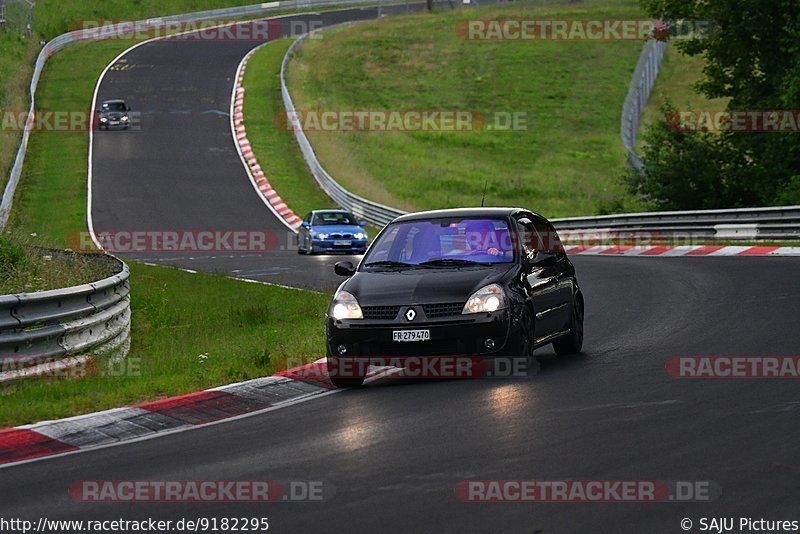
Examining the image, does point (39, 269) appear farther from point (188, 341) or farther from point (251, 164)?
point (251, 164)

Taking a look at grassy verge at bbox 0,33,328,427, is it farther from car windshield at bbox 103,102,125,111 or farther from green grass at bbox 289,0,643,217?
car windshield at bbox 103,102,125,111

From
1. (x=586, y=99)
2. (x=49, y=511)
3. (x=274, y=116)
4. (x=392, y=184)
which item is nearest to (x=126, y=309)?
(x=49, y=511)

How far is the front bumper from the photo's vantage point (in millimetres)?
11805

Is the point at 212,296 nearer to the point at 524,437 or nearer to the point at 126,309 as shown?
the point at 126,309

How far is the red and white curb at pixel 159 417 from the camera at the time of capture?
9492 mm

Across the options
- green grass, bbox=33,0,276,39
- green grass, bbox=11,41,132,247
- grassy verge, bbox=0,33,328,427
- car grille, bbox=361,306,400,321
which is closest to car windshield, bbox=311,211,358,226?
green grass, bbox=11,41,132,247

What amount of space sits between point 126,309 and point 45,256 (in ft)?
9.94

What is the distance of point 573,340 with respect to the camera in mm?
13719

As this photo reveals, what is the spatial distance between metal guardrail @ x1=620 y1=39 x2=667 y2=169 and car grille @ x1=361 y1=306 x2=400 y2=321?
1725 inches

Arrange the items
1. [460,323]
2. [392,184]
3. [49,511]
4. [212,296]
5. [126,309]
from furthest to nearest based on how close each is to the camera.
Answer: [392,184]
[212,296]
[126,309]
[460,323]
[49,511]

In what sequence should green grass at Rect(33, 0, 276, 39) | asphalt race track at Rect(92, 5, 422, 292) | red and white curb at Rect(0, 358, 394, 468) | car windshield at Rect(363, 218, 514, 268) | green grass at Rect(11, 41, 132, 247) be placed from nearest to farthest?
1. red and white curb at Rect(0, 358, 394, 468)
2. car windshield at Rect(363, 218, 514, 268)
3. asphalt race track at Rect(92, 5, 422, 292)
4. green grass at Rect(11, 41, 132, 247)
5. green grass at Rect(33, 0, 276, 39)

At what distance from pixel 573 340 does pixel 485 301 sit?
6.91 feet

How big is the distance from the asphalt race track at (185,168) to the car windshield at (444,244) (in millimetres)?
10270

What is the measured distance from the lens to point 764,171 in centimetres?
3622
